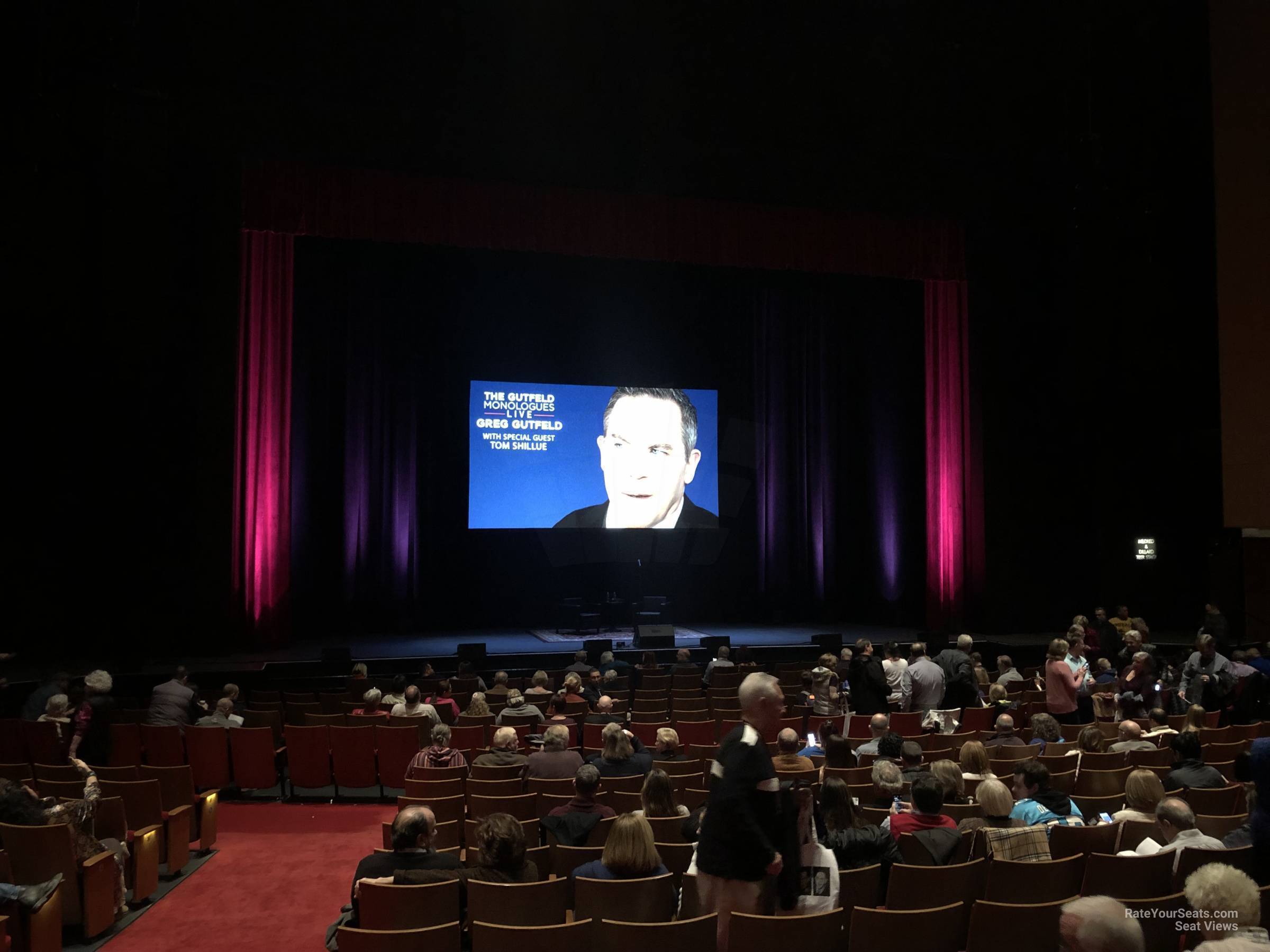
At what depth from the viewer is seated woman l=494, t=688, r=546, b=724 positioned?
8.51 metres

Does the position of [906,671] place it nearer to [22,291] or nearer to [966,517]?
[966,517]

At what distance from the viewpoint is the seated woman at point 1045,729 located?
6973 mm

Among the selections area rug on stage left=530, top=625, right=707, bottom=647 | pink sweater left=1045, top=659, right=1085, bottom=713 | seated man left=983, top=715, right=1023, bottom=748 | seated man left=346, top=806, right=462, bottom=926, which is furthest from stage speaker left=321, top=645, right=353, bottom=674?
seated man left=346, top=806, right=462, bottom=926

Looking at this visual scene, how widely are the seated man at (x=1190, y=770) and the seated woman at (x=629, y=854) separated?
339cm

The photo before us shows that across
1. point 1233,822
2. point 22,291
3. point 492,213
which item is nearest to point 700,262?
Answer: point 492,213

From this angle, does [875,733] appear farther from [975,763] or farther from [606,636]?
[606,636]

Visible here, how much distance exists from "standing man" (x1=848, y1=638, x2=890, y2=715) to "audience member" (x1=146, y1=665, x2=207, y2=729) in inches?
241

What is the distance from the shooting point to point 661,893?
396 cm

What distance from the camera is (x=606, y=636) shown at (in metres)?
17.1

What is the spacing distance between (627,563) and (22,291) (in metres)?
10.8

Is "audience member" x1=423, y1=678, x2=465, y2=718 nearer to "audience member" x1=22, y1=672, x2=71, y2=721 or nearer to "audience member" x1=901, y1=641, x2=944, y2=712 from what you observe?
"audience member" x1=22, y1=672, x2=71, y2=721

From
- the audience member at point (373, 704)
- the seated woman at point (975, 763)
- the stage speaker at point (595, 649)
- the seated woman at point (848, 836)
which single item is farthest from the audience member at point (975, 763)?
the stage speaker at point (595, 649)

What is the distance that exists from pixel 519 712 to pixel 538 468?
8972 mm

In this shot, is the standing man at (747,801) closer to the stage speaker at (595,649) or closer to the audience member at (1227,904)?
the audience member at (1227,904)
